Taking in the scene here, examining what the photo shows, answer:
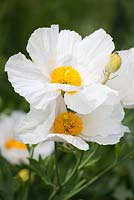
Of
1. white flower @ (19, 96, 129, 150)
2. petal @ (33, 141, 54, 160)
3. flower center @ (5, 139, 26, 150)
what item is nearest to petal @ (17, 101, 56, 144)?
white flower @ (19, 96, 129, 150)

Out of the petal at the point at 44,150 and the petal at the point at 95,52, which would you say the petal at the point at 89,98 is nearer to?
the petal at the point at 95,52

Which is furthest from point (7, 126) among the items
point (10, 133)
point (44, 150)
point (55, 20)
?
point (55, 20)

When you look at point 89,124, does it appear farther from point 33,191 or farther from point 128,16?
point 128,16

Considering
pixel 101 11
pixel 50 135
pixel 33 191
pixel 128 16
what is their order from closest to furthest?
1. pixel 50 135
2. pixel 33 191
3. pixel 128 16
4. pixel 101 11

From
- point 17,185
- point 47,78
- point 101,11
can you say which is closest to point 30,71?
point 47,78

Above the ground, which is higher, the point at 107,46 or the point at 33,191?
the point at 107,46

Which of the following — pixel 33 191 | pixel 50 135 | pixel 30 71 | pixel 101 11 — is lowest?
pixel 33 191
